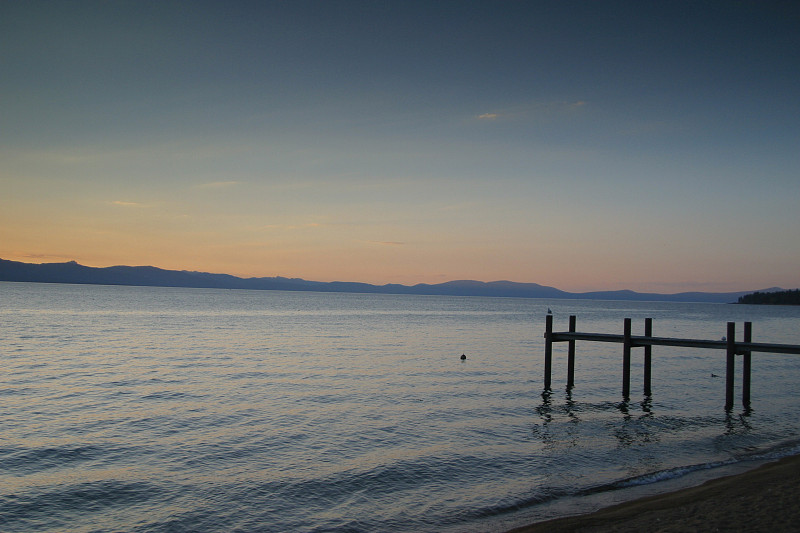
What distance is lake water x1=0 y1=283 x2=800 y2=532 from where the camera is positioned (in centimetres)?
1040

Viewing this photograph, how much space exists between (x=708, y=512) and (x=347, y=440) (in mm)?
9032

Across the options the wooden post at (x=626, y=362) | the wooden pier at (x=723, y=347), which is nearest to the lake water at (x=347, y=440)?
the wooden post at (x=626, y=362)

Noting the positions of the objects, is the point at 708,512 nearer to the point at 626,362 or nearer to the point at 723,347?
the point at 723,347

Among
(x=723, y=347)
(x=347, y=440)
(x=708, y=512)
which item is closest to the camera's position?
(x=708, y=512)

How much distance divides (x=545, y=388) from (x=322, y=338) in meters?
27.2

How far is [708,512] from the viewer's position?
358 inches

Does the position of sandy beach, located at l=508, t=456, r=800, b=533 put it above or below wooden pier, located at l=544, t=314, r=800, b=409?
→ below

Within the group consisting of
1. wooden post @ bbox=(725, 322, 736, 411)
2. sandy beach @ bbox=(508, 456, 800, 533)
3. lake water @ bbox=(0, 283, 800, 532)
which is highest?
wooden post @ bbox=(725, 322, 736, 411)

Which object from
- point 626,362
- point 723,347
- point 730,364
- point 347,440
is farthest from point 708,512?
point 626,362

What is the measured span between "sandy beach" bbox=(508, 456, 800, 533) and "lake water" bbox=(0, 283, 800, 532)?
0.84 m

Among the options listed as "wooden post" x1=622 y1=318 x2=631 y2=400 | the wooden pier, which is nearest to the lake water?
"wooden post" x1=622 y1=318 x2=631 y2=400

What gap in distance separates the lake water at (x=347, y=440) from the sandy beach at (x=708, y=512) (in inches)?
33.2

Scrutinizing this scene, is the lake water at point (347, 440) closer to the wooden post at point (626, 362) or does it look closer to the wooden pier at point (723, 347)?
the wooden post at point (626, 362)

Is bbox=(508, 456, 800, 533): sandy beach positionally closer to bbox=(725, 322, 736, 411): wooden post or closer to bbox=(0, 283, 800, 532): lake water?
bbox=(0, 283, 800, 532): lake water
